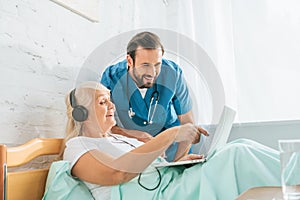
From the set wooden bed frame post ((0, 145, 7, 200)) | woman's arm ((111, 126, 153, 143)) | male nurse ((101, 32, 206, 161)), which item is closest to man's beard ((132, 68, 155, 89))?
male nurse ((101, 32, 206, 161))

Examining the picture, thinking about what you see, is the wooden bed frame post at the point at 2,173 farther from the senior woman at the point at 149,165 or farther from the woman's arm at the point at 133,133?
the woman's arm at the point at 133,133

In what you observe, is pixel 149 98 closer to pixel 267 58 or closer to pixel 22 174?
pixel 22 174

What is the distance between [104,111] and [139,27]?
90cm

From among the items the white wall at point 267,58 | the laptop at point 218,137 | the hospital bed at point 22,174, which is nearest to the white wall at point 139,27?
the white wall at point 267,58

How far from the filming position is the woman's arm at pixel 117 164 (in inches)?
51.0

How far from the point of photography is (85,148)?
1396mm

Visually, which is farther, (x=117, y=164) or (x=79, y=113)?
(x=79, y=113)

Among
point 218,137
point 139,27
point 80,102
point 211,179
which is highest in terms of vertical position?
point 139,27

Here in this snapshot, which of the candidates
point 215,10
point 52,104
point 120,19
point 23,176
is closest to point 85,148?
point 23,176

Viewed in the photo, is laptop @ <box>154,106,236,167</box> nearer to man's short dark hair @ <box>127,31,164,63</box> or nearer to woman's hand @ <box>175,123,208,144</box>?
woman's hand @ <box>175,123,208,144</box>

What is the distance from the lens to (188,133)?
1412 mm

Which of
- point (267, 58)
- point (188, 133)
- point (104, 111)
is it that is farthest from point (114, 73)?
point (267, 58)

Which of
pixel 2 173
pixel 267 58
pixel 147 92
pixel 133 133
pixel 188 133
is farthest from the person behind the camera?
pixel 267 58

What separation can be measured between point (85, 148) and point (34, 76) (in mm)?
383
